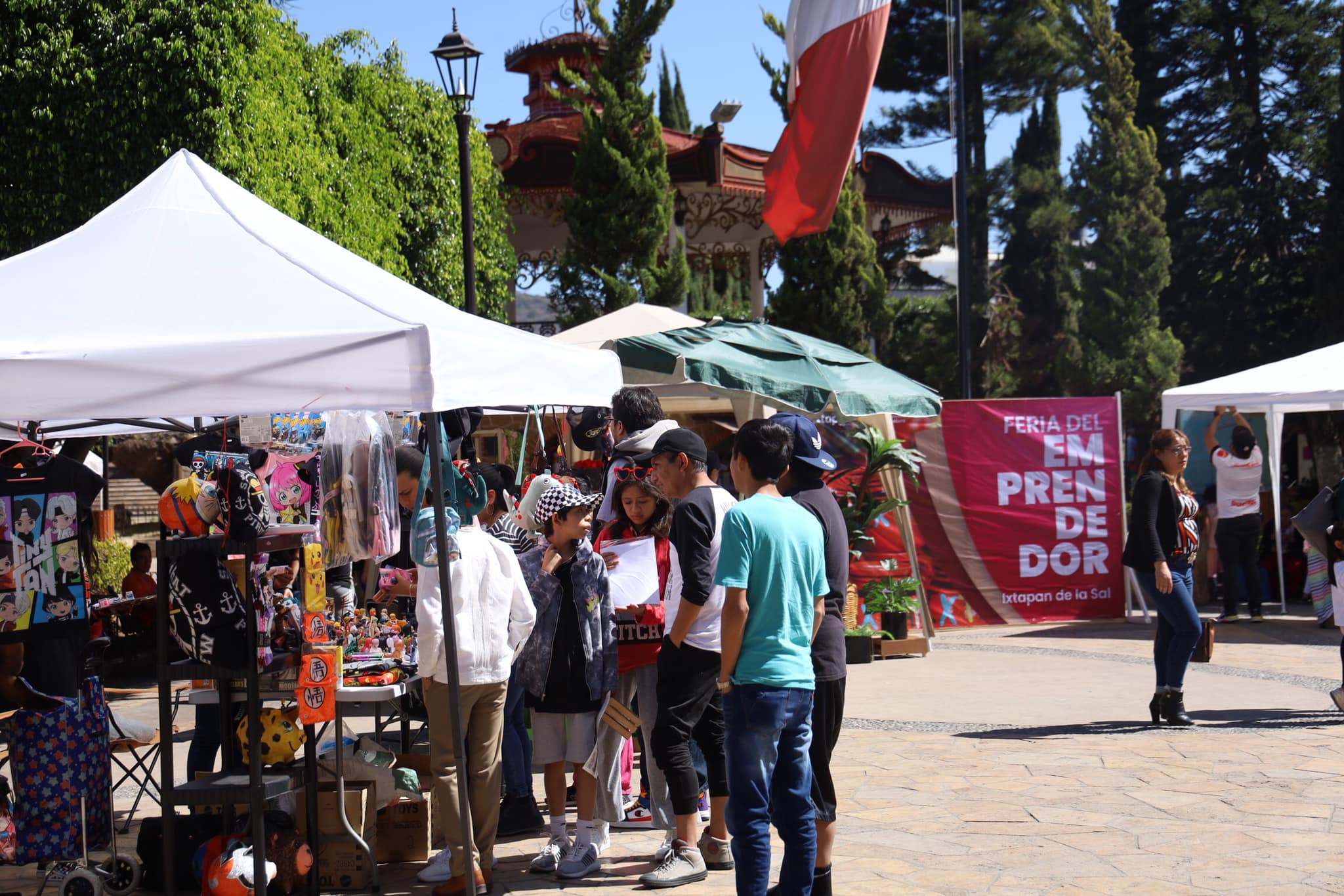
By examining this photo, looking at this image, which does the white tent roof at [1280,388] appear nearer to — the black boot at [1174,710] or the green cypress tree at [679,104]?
the black boot at [1174,710]

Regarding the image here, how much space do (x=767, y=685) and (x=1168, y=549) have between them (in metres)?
4.62

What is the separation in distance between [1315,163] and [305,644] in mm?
27932

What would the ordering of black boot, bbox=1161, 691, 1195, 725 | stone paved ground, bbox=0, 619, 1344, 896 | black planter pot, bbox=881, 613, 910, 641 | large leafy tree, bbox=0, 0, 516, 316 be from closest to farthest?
1. stone paved ground, bbox=0, 619, 1344, 896
2. black boot, bbox=1161, 691, 1195, 725
3. black planter pot, bbox=881, 613, 910, 641
4. large leafy tree, bbox=0, 0, 516, 316

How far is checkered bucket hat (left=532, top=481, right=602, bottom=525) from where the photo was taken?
5.33 m

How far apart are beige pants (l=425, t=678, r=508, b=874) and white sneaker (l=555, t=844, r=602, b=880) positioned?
0.33 metres

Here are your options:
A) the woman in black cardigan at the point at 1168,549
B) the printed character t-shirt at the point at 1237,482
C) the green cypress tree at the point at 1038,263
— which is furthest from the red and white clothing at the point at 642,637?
the green cypress tree at the point at 1038,263

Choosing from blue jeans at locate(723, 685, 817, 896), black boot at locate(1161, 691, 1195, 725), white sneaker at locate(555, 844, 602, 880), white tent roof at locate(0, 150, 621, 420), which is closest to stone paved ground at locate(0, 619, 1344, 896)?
white sneaker at locate(555, 844, 602, 880)

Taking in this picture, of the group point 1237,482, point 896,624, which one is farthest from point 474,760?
point 1237,482

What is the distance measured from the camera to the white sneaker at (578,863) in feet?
17.4

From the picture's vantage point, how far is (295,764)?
5469 mm

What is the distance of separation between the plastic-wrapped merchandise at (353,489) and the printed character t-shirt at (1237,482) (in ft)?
34.2

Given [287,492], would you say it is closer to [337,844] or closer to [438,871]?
[337,844]

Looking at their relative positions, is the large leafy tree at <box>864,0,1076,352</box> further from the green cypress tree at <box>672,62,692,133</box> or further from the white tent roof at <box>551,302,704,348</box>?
the white tent roof at <box>551,302,704,348</box>

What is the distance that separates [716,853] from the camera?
17.7 feet
